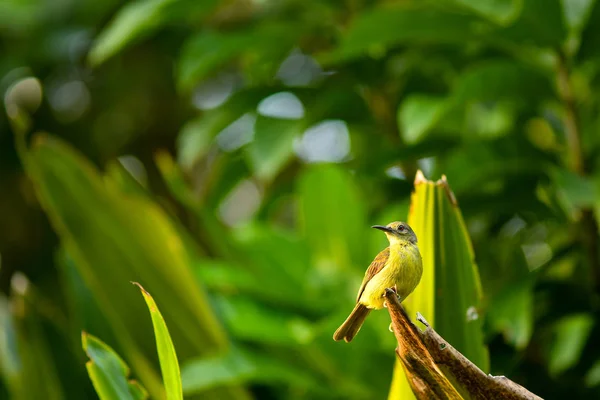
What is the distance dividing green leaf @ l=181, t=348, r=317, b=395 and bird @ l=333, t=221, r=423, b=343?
1.23 ft

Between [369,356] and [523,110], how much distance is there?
0.28 m

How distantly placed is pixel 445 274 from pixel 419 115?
26 cm

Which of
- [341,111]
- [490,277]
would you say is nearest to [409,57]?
[341,111]

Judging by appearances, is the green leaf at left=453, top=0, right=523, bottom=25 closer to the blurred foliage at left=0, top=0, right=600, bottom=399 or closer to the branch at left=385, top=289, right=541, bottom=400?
the blurred foliage at left=0, top=0, right=600, bottom=399

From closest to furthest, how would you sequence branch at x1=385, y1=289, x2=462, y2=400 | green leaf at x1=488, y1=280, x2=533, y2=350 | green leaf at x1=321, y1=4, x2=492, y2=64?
branch at x1=385, y1=289, x2=462, y2=400 < green leaf at x1=488, y1=280, x2=533, y2=350 < green leaf at x1=321, y1=4, x2=492, y2=64

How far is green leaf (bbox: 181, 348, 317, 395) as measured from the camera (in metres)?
0.57

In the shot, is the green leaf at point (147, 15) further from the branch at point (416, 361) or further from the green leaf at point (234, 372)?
the branch at point (416, 361)

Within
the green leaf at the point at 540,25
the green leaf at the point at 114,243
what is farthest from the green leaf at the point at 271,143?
the green leaf at the point at 540,25

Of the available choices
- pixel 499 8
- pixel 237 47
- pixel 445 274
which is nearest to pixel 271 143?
pixel 237 47

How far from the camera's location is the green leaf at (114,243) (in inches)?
23.5

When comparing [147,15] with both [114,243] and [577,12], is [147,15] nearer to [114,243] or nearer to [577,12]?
[114,243]

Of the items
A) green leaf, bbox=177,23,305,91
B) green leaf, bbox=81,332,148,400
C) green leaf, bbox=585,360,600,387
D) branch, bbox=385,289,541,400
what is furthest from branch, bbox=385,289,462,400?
green leaf, bbox=177,23,305,91

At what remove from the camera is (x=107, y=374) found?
0.92ft

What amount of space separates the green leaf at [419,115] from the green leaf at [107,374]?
0.96 ft
